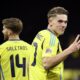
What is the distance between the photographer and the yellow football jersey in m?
6.23

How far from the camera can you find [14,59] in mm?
6410

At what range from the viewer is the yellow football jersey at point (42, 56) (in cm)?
623

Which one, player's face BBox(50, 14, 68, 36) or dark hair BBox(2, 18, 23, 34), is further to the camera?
dark hair BBox(2, 18, 23, 34)

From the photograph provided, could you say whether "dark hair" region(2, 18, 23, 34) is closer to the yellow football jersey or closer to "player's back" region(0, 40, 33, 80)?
"player's back" region(0, 40, 33, 80)

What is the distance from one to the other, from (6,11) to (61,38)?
1.55 metres

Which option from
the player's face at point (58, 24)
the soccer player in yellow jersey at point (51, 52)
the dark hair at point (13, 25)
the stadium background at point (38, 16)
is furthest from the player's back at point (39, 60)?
the stadium background at point (38, 16)

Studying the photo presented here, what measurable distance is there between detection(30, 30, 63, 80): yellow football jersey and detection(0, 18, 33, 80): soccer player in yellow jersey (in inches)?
6.3

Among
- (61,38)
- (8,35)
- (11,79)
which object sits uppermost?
(8,35)

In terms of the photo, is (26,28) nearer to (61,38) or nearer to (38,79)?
(61,38)

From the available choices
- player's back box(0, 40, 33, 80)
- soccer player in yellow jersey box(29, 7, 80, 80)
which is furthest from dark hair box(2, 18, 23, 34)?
soccer player in yellow jersey box(29, 7, 80, 80)

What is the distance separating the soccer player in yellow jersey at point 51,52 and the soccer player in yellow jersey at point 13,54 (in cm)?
16

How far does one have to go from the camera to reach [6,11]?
1366cm

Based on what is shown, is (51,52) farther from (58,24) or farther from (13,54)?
(13,54)

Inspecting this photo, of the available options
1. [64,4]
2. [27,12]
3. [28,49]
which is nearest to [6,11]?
[27,12]
